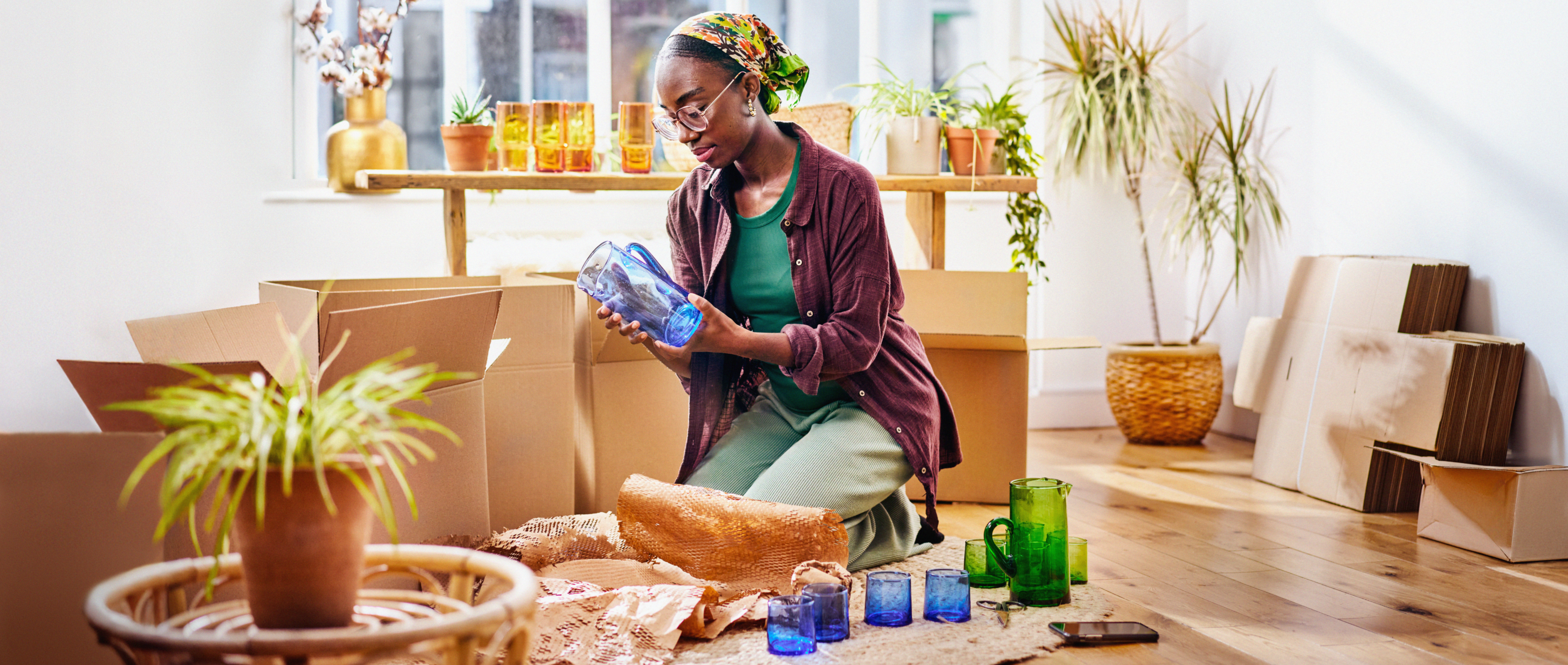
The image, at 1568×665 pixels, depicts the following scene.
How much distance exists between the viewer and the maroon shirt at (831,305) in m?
2.03

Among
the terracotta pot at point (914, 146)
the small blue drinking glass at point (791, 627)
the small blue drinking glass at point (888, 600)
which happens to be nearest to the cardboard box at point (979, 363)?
the terracotta pot at point (914, 146)

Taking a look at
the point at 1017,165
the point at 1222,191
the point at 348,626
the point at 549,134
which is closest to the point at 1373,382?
the point at 1017,165

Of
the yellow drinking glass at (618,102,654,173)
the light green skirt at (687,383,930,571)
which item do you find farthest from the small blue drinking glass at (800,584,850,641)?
the yellow drinking glass at (618,102,654,173)

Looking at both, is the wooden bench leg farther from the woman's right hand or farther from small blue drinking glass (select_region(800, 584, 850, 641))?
small blue drinking glass (select_region(800, 584, 850, 641))

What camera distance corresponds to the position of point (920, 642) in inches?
68.7

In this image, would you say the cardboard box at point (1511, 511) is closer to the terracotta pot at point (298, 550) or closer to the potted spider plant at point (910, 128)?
the potted spider plant at point (910, 128)

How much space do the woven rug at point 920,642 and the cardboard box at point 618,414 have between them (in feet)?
2.16

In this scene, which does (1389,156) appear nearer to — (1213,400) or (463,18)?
(1213,400)

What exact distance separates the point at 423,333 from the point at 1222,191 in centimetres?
287

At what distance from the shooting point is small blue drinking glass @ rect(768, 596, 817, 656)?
1.67m

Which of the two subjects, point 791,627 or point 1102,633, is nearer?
point 791,627

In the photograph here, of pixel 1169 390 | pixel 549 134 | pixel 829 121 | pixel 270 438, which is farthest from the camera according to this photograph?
pixel 1169 390

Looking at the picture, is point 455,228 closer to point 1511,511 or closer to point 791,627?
point 791,627

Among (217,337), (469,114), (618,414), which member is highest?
(469,114)
